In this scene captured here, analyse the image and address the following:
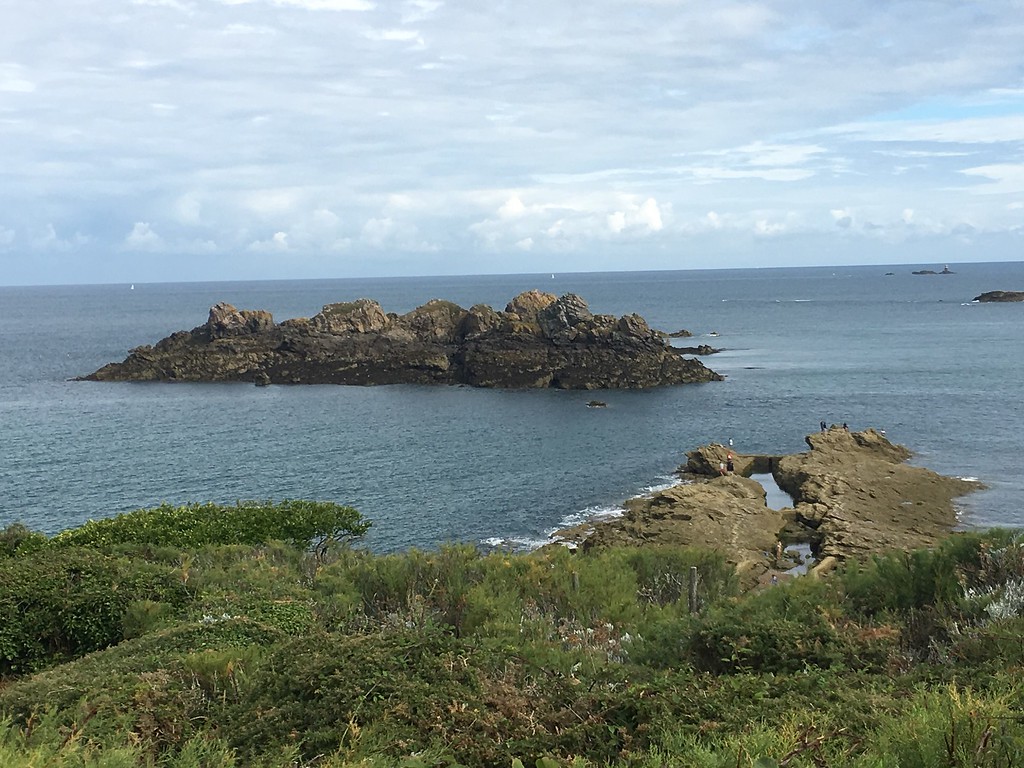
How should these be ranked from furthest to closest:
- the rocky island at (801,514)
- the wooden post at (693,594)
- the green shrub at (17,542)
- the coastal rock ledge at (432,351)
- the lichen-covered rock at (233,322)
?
the lichen-covered rock at (233,322) → the coastal rock ledge at (432,351) → the rocky island at (801,514) → the green shrub at (17,542) → the wooden post at (693,594)

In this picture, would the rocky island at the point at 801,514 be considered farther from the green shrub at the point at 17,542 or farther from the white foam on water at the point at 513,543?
the green shrub at the point at 17,542


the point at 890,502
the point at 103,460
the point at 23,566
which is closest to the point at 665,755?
the point at 23,566

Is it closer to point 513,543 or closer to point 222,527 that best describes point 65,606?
point 222,527

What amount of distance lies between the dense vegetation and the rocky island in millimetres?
12679

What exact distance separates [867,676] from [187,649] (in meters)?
8.96

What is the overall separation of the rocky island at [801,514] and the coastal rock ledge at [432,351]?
106 feet

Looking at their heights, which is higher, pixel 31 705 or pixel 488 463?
pixel 31 705

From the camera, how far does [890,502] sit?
1462 inches

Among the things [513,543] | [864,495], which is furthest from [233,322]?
[864,495]

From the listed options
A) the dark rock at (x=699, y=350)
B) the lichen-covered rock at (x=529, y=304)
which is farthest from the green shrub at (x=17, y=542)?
the dark rock at (x=699, y=350)

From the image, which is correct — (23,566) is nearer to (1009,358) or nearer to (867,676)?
(867,676)

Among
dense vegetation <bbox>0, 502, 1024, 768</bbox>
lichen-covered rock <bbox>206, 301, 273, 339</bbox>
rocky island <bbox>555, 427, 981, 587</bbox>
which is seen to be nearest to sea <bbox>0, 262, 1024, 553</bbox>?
rocky island <bbox>555, 427, 981, 587</bbox>

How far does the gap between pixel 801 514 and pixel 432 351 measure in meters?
51.1

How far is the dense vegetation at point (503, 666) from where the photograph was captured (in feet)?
25.1
